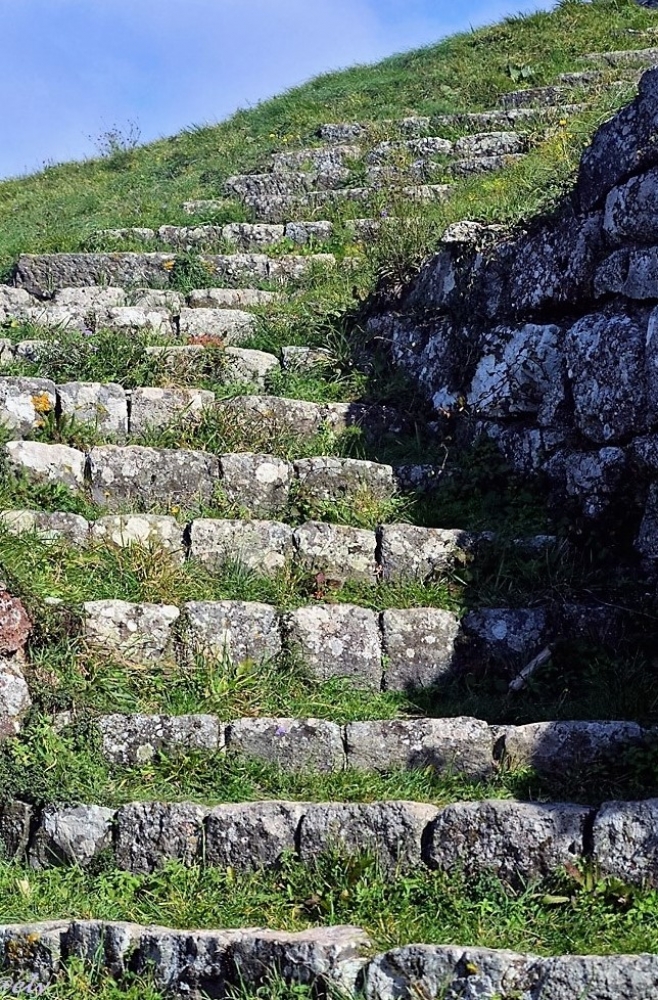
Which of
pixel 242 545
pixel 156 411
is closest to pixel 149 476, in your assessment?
pixel 156 411

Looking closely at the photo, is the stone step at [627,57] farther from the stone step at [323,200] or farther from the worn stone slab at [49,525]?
the worn stone slab at [49,525]

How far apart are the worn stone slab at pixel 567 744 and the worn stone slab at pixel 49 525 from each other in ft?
9.64

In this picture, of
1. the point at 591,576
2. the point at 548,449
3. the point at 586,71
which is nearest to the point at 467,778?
the point at 591,576

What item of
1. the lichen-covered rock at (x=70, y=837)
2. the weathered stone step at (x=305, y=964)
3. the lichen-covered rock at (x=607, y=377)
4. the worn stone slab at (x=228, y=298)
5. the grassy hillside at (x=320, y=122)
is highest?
the grassy hillside at (x=320, y=122)

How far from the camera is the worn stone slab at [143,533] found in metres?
7.03

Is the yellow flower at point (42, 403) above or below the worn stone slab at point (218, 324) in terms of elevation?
below

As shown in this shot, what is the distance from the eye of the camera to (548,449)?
25.5ft

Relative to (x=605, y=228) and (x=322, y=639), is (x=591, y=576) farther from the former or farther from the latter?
(x=605, y=228)

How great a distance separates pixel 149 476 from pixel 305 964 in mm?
3857

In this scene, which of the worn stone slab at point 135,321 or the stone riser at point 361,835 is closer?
the stone riser at point 361,835

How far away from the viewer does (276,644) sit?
6562 mm

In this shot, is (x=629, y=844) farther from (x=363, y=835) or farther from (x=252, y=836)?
(x=252, y=836)

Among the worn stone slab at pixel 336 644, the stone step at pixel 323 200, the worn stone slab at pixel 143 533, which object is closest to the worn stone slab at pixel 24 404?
the worn stone slab at pixel 143 533

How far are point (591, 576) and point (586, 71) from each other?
32.6 feet
